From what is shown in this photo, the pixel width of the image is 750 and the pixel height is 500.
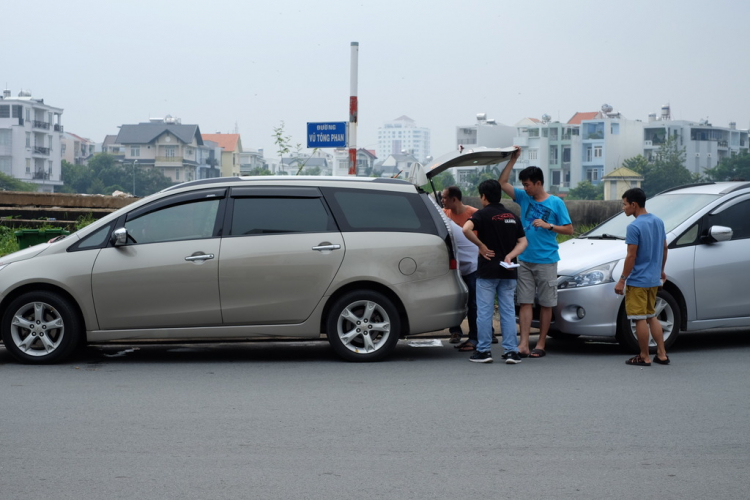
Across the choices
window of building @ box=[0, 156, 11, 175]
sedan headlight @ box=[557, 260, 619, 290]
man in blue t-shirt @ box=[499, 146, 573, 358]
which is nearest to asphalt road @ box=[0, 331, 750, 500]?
man in blue t-shirt @ box=[499, 146, 573, 358]

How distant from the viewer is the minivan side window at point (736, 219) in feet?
30.5

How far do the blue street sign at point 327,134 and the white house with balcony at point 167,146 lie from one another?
301 feet

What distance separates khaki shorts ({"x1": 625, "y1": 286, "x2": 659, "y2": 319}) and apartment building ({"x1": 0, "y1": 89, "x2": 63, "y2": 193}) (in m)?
90.7

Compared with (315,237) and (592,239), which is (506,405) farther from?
(592,239)

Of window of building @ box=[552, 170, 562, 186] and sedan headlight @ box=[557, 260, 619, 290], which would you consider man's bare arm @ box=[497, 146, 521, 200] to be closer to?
sedan headlight @ box=[557, 260, 619, 290]

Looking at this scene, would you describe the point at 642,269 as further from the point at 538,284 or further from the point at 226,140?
the point at 226,140

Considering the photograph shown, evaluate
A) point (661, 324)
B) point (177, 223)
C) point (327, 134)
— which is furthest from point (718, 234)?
point (327, 134)

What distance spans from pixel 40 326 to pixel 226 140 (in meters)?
118

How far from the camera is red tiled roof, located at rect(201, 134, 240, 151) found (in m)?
122

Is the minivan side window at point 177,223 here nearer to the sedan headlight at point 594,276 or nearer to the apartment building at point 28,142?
the sedan headlight at point 594,276

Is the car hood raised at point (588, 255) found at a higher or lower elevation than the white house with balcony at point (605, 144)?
lower

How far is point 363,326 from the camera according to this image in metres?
8.45

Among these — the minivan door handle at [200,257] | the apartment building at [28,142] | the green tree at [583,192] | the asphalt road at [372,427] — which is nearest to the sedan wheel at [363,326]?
the asphalt road at [372,427]

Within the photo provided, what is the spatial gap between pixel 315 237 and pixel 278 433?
9.27 feet
